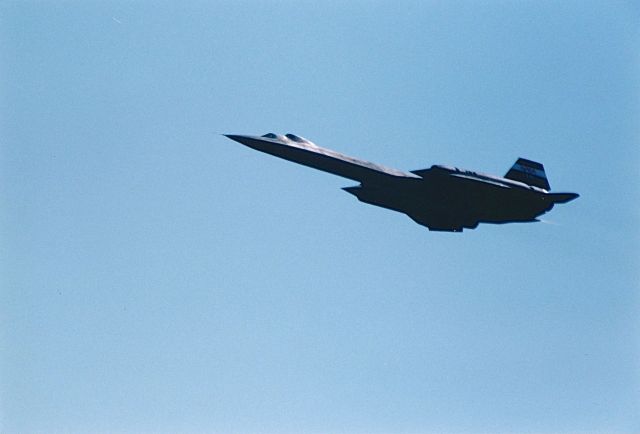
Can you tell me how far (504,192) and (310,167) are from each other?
897 centimetres

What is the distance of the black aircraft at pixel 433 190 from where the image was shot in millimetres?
37719

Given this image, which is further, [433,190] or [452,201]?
[452,201]

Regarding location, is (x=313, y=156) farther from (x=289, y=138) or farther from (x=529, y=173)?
(x=529, y=173)

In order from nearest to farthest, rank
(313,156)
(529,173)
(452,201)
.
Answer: (313,156)
(452,201)
(529,173)

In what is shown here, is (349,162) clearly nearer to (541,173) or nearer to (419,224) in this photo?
(419,224)

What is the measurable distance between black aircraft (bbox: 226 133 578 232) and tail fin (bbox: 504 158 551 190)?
1110mm

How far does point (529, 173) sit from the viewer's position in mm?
41344

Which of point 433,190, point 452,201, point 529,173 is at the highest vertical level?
point 529,173

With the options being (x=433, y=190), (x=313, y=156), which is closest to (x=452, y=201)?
(x=433, y=190)

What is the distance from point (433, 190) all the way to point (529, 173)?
5.69 metres

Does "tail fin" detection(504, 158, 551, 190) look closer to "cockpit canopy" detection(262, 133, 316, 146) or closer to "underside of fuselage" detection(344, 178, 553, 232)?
"underside of fuselage" detection(344, 178, 553, 232)

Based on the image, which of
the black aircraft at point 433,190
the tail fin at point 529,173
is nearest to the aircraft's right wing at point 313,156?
the black aircraft at point 433,190

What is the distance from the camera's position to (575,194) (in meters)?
38.2

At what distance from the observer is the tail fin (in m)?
41.1
